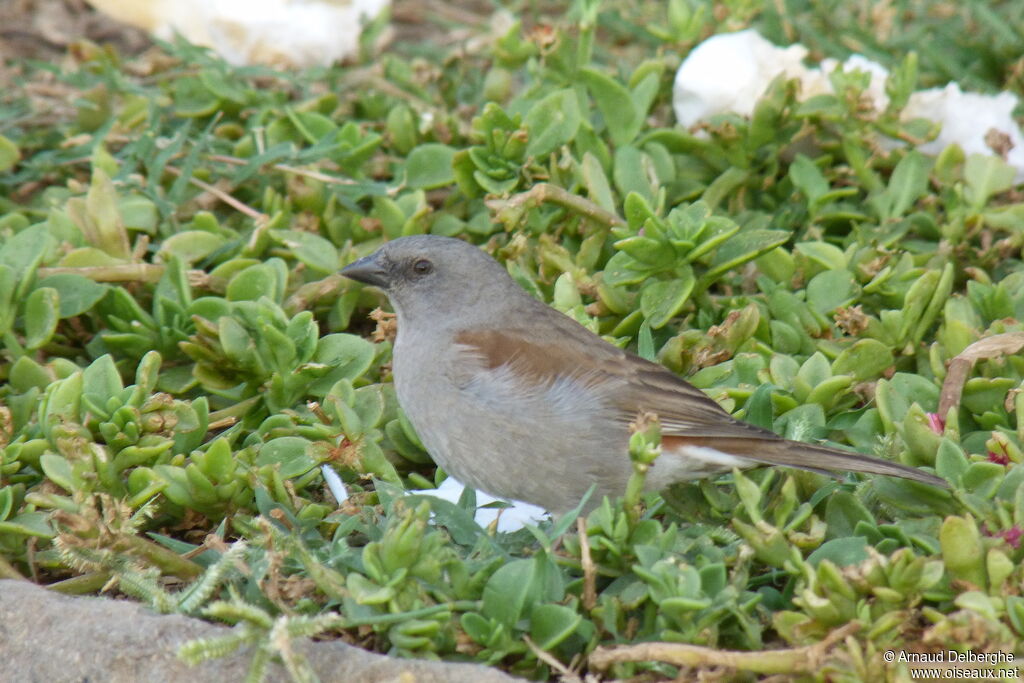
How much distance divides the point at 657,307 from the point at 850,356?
662 millimetres

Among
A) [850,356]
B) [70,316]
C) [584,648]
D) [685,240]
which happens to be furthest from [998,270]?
[70,316]

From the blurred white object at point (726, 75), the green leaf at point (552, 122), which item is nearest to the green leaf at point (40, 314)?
the green leaf at point (552, 122)

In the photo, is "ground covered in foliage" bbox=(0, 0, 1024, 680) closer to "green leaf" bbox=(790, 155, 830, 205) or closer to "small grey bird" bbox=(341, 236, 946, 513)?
"green leaf" bbox=(790, 155, 830, 205)

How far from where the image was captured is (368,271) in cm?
432

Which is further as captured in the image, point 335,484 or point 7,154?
point 7,154

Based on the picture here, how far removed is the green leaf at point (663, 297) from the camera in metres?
4.25

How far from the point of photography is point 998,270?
4.79 m

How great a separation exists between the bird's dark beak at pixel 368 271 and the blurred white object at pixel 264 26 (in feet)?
6.50

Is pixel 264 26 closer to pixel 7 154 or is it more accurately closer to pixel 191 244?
pixel 7 154

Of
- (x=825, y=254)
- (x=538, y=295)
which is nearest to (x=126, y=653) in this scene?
(x=538, y=295)

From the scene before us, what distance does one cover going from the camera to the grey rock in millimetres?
2855

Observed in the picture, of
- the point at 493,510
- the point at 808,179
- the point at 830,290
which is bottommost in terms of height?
the point at 493,510

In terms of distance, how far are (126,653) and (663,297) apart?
2157 millimetres

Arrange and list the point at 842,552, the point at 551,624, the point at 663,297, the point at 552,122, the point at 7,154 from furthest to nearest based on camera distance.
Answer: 1. the point at 7,154
2. the point at 552,122
3. the point at 663,297
4. the point at 842,552
5. the point at 551,624
